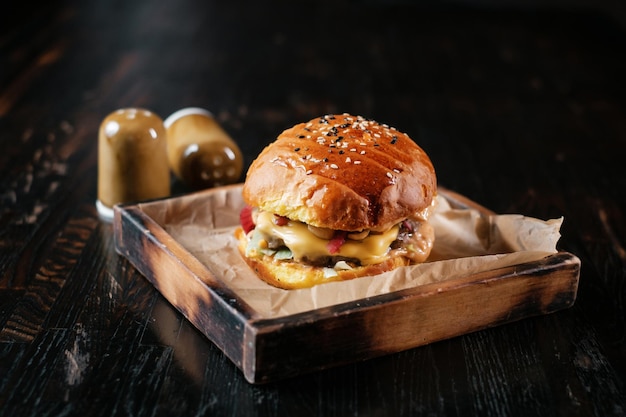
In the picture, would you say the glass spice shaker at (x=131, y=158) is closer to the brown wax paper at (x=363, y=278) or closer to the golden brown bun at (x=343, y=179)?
the brown wax paper at (x=363, y=278)

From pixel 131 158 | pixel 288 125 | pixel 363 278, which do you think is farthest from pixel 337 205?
pixel 288 125

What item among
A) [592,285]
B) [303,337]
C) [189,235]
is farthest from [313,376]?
[592,285]

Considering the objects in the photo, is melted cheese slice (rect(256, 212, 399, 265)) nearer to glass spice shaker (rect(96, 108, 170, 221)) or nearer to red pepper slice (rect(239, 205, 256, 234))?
red pepper slice (rect(239, 205, 256, 234))

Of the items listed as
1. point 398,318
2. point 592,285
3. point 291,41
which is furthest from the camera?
point 291,41

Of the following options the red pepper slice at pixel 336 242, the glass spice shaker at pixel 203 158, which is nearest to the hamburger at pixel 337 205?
the red pepper slice at pixel 336 242

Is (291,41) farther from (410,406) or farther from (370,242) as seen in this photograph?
(410,406)

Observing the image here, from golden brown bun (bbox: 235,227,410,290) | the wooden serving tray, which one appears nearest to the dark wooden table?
the wooden serving tray

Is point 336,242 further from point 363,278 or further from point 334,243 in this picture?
point 363,278
